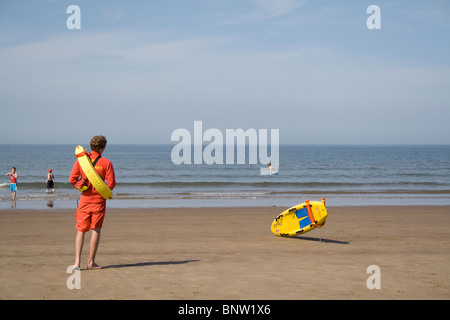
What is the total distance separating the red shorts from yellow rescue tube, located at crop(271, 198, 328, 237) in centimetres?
445

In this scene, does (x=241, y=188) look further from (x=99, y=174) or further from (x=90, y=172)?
(x=90, y=172)

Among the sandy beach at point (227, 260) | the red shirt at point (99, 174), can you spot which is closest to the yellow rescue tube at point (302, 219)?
the sandy beach at point (227, 260)

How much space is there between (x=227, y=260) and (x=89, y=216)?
2331 millimetres

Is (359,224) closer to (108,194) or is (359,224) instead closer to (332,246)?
(332,246)

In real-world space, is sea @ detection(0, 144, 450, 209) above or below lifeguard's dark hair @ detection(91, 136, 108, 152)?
below

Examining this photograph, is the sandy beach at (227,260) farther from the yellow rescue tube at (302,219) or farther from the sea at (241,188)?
the sea at (241,188)

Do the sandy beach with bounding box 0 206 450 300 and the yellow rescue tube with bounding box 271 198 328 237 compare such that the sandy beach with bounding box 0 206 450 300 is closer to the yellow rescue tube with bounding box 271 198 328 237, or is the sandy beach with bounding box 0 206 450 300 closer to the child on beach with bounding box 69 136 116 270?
the yellow rescue tube with bounding box 271 198 328 237

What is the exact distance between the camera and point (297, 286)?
20.0ft

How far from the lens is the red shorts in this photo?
21.6 ft

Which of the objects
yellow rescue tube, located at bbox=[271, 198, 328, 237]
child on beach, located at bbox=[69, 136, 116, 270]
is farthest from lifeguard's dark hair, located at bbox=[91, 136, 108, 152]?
yellow rescue tube, located at bbox=[271, 198, 328, 237]

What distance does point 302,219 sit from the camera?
9.95 meters

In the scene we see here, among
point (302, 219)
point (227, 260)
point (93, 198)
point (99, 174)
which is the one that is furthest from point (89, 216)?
point (302, 219)
